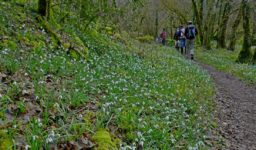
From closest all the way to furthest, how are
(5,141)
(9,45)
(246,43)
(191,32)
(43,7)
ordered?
(5,141)
(9,45)
(43,7)
(246,43)
(191,32)

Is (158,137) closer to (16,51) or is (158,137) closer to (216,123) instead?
(216,123)

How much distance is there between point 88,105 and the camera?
597 centimetres

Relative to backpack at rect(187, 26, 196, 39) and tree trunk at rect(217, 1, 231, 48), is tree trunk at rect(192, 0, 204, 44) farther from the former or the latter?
backpack at rect(187, 26, 196, 39)

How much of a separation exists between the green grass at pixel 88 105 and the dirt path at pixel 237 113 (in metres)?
0.42

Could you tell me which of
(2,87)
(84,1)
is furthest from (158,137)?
(84,1)

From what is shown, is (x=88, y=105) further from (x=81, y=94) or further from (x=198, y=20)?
(x=198, y=20)

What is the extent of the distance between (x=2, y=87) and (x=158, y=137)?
2462 mm

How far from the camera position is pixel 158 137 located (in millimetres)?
5379

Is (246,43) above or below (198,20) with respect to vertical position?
below

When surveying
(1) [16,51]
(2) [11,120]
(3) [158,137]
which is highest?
(1) [16,51]

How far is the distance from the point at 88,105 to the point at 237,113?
488 centimetres

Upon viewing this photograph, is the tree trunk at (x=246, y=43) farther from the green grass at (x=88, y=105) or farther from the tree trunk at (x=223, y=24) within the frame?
the green grass at (x=88, y=105)

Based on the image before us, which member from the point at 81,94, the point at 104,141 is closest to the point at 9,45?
the point at 81,94

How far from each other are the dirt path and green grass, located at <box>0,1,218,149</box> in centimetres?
42
